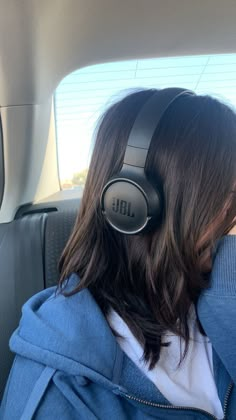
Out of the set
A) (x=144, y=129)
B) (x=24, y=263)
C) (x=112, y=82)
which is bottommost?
(x=24, y=263)

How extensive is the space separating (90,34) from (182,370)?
914mm

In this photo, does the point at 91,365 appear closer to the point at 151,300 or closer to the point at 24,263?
the point at 151,300

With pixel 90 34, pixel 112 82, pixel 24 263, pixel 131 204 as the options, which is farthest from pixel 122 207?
pixel 112 82

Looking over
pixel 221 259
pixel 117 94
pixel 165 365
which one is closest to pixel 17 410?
pixel 165 365

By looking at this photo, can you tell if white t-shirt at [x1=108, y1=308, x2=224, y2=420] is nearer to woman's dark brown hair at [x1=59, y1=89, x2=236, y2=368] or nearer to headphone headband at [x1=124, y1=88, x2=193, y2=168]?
woman's dark brown hair at [x1=59, y1=89, x2=236, y2=368]

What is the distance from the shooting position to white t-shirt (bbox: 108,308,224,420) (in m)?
0.66

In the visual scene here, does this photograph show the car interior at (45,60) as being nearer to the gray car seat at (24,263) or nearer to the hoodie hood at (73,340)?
the gray car seat at (24,263)

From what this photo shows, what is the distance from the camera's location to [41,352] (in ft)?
2.07

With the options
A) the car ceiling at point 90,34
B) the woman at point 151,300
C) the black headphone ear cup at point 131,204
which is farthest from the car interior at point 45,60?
the black headphone ear cup at point 131,204

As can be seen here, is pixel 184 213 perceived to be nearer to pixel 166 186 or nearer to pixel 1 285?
pixel 166 186

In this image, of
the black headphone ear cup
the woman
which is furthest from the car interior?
the black headphone ear cup

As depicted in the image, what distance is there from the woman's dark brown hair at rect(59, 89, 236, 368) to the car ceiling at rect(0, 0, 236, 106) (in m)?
0.45

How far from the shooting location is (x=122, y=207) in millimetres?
648

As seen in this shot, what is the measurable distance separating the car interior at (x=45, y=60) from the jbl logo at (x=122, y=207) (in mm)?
557
